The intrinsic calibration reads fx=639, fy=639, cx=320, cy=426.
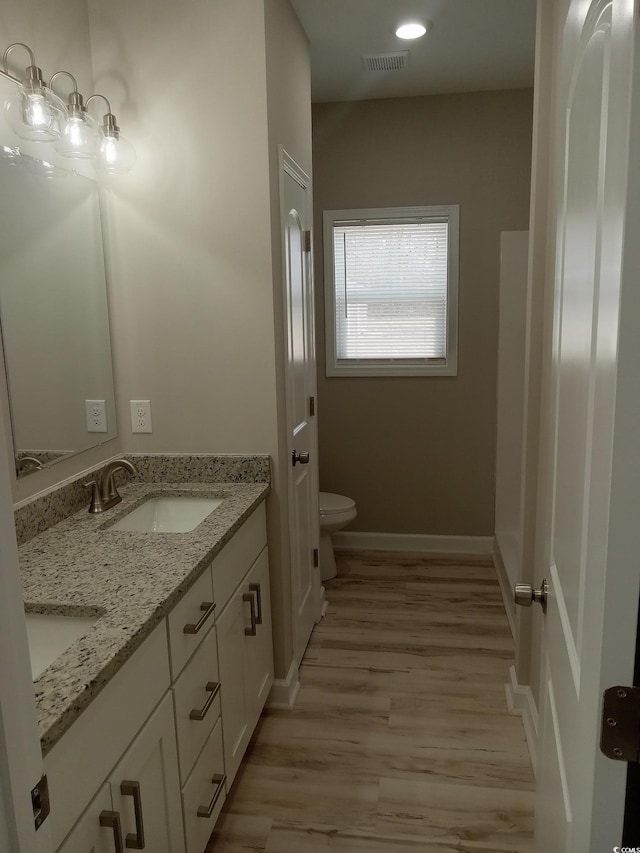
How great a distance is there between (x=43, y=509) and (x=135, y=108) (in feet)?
4.63

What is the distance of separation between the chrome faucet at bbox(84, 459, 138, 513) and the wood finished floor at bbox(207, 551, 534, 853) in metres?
1.02

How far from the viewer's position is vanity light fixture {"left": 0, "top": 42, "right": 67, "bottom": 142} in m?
1.71

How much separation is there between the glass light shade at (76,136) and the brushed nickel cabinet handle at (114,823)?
1.81 meters

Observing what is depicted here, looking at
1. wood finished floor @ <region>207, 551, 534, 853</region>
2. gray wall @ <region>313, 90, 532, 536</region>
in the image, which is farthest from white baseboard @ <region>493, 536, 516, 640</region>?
gray wall @ <region>313, 90, 532, 536</region>

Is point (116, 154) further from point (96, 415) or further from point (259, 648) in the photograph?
point (259, 648)

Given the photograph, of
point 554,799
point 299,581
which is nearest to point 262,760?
point 299,581

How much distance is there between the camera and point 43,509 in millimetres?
1910

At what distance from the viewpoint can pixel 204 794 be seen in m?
1.72

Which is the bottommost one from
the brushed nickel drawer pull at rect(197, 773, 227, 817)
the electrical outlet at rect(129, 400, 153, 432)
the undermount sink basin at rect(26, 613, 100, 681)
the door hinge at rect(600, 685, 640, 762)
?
the brushed nickel drawer pull at rect(197, 773, 227, 817)

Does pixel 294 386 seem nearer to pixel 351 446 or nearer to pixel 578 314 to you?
pixel 351 446

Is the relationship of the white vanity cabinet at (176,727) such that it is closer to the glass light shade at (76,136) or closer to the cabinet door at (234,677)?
the cabinet door at (234,677)

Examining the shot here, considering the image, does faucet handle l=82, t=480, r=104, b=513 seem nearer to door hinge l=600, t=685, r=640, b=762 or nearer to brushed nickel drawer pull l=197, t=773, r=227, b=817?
brushed nickel drawer pull l=197, t=773, r=227, b=817

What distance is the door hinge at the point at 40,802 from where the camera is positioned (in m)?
0.71

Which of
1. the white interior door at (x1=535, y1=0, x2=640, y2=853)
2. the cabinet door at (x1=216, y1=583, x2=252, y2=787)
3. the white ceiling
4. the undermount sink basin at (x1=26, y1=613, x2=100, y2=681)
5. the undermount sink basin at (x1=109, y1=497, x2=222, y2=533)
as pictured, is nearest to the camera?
the white interior door at (x1=535, y1=0, x2=640, y2=853)
